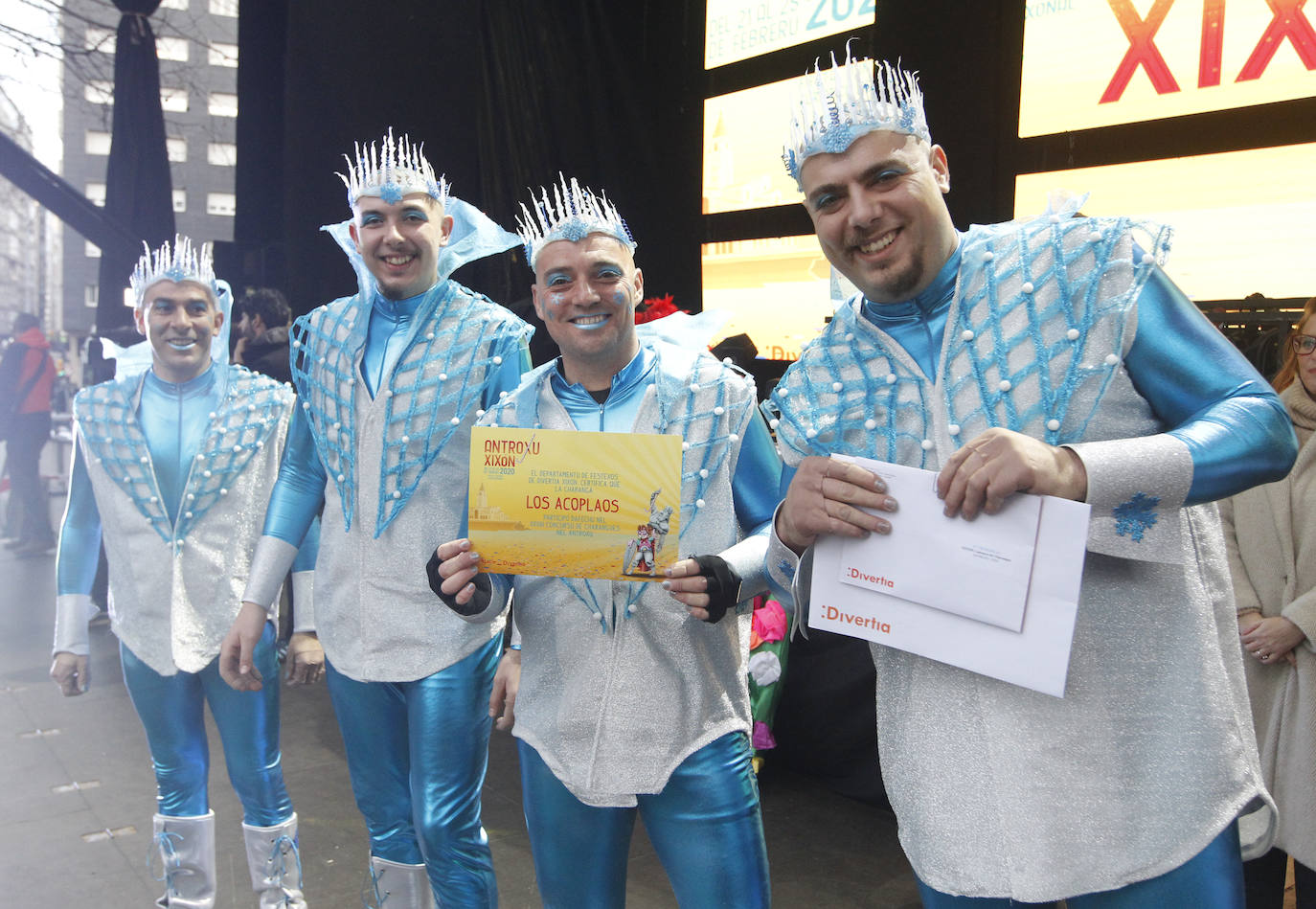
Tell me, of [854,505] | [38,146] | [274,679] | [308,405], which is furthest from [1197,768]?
[38,146]

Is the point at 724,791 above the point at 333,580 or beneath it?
beneath

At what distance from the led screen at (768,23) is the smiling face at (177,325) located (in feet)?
9.80

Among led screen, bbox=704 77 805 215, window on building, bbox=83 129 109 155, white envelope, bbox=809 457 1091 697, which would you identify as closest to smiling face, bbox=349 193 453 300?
white envelope, bbox=809 457 1091 697

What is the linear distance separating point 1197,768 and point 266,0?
3.84m

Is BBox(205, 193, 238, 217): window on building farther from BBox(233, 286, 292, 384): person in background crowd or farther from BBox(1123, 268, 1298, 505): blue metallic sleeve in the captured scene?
BBox(1123, 268, 1298, 505): blue metallic sleeve

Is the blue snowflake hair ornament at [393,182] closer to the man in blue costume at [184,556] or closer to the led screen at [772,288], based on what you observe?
the man in blue costume at [184,556]

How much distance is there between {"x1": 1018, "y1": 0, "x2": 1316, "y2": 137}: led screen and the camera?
10.3 ft

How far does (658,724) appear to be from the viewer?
5.41 feet

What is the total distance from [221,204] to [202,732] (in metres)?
1.91

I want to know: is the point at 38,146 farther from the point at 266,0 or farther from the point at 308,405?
the point at 308,405

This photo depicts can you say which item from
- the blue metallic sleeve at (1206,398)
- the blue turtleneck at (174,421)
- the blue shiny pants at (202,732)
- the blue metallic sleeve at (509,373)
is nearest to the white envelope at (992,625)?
the blue metallic sleeve at (1206,398)

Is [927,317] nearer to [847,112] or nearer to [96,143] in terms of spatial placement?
[847,112]

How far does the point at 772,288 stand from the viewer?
512cm

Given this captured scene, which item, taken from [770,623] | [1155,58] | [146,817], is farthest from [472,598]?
[1155,58]
